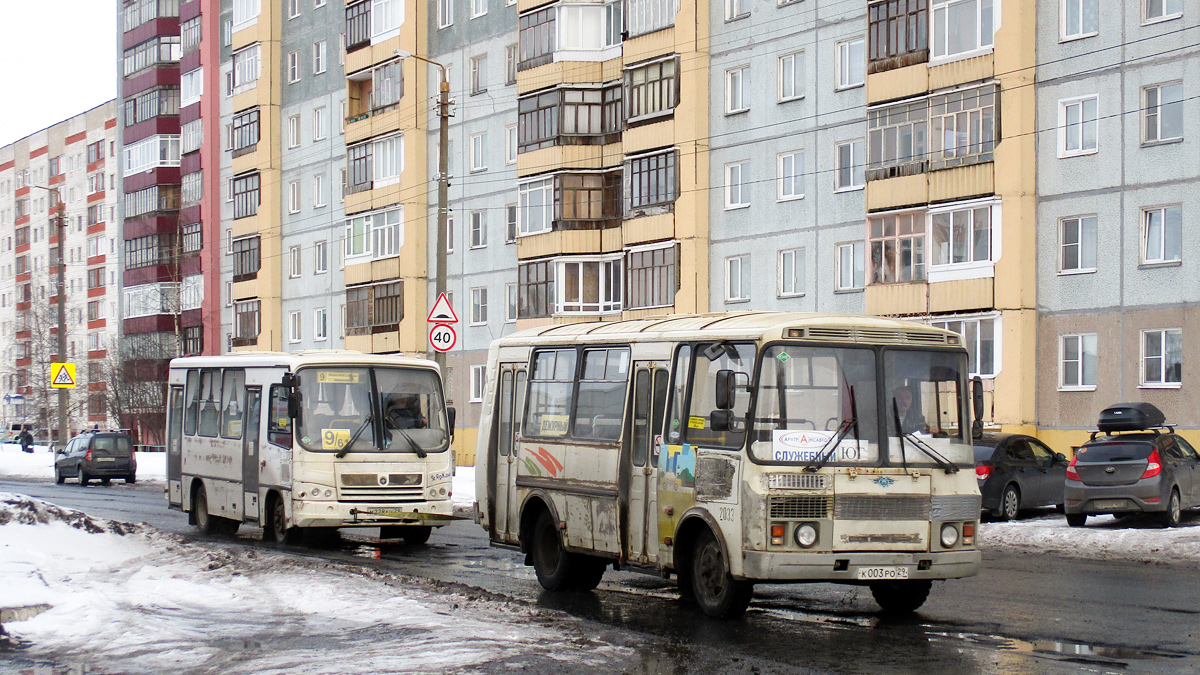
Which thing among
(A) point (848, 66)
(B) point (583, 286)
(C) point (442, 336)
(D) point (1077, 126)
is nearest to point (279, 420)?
(C) point (442, 336)

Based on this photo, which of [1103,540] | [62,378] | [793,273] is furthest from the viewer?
[62,378]

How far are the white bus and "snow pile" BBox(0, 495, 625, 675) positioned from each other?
354 centimetres

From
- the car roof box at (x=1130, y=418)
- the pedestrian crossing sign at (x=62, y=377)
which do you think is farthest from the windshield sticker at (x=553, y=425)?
the pedestrian crossing sign at (x=62, y=377)

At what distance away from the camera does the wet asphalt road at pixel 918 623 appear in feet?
33.2

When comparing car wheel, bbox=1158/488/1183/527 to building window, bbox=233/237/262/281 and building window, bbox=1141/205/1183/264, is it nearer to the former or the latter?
building window, bbox=1141/205/1183/264

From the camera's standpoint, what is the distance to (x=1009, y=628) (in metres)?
11.8

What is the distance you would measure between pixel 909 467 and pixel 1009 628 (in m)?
1.47

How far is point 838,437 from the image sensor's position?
1224 centimetres

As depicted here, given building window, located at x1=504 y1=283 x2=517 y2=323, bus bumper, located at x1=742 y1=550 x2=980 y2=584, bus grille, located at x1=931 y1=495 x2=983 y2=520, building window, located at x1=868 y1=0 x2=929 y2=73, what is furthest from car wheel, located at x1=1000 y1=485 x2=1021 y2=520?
building window, located at x1=504 y1=283 x2=517 y2=323

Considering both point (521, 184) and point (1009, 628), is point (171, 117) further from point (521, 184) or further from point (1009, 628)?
point (1009, 628)

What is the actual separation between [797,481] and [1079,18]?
1033 inches

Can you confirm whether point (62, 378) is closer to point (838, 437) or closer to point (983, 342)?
point (983, 342)

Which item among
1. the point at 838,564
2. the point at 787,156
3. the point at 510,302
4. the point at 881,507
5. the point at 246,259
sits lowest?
Result: the point at 838,564

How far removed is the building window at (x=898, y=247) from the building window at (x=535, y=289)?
13387mm
